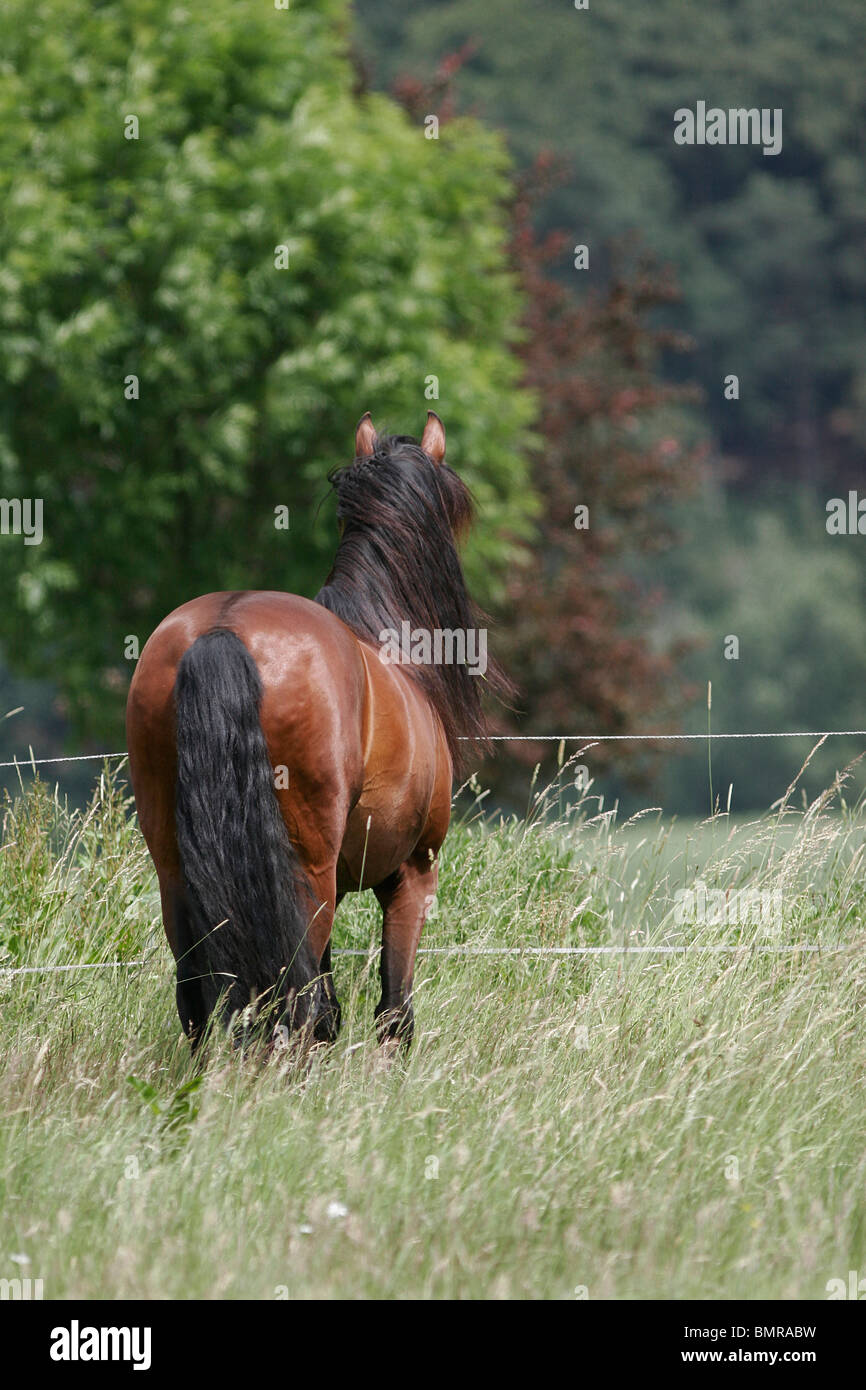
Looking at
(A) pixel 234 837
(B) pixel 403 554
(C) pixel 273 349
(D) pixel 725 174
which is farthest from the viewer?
(D) pixel 725 174

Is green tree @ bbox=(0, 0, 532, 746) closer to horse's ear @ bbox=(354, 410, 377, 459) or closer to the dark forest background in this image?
the dark forest background

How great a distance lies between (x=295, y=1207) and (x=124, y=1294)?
421 mm

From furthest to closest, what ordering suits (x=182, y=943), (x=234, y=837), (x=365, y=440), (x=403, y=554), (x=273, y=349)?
(x=273, y=349) < (x=365, y=440) < (x=403, y=554) < (x=182, y=943) < (x=234, y=837)

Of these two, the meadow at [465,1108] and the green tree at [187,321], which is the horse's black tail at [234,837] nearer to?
the meadow at [465,1108]

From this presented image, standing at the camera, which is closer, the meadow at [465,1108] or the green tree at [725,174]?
the meadow at [465,1108]

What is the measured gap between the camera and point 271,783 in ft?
12.4

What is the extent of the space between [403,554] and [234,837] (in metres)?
1.19

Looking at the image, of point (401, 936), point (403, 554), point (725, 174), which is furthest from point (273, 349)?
point (725, 174)

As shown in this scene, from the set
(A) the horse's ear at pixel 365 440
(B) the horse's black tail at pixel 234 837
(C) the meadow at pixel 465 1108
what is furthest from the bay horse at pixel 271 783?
(A) the horse's ear at pixel 365 440

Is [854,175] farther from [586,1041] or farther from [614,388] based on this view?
[586,1041]

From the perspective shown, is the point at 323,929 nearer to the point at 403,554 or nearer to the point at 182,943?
the point at 182,943

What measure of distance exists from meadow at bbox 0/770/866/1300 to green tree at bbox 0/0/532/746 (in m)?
Answer: 7.22

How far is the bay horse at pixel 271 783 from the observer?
376 cm

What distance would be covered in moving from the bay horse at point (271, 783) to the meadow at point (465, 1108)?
0.80 feet
